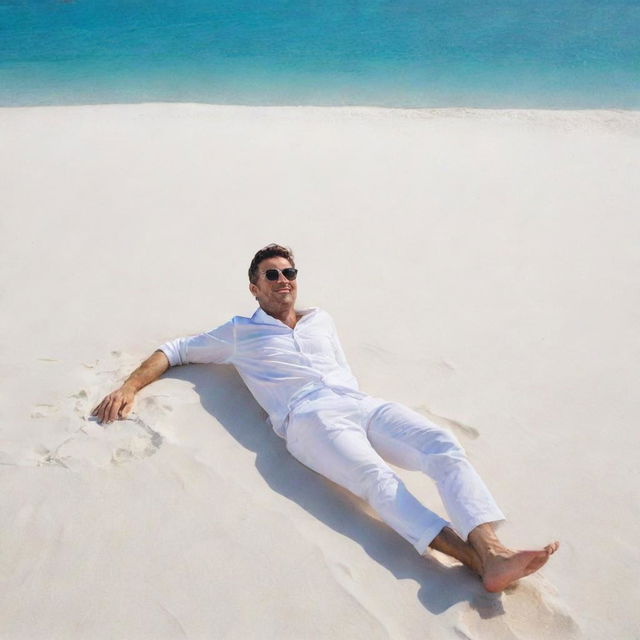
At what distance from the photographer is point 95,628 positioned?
2.26 m

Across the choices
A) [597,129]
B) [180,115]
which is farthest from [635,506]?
[180,115]

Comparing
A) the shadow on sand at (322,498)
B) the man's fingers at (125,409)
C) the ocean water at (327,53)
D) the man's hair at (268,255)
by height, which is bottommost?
the shadow on sand at (322,498)

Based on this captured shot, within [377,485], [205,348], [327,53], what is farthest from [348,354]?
[327,53]

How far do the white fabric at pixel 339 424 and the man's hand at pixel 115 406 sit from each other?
1.20ft

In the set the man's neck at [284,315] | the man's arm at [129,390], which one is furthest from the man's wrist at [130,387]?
the man's neck at [284,315]

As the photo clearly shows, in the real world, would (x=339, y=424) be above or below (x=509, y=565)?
above

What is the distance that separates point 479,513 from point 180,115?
7.27 meters

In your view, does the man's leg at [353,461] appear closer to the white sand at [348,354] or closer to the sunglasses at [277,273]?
the white sand at [348,354]

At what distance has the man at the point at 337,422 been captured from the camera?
2.55m

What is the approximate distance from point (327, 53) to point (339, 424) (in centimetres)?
1217

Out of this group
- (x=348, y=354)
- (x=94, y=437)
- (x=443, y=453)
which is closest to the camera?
(x=443, y=453)

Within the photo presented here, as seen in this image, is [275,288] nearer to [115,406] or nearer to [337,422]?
[337,422]

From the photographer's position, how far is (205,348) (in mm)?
3551

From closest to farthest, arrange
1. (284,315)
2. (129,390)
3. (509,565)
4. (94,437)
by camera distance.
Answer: (509,565), (94,437), (129,390), (284,315)
